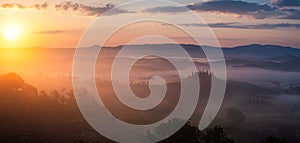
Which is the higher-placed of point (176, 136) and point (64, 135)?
point (176, 136)

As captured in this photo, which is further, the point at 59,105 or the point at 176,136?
the point at 59,105

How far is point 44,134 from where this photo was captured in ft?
468

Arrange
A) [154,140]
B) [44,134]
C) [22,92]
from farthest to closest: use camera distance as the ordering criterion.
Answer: [22,92], [44,134], [154,140]

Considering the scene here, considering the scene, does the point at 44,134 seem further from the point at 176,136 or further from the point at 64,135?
the point at 176,136

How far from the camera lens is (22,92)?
17250 cm

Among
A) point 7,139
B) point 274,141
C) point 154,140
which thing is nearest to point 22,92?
point 7,139

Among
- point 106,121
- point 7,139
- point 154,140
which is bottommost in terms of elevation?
point 106,121

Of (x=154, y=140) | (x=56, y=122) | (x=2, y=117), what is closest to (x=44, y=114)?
(x=56, y=122)

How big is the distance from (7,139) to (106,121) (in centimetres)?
6452

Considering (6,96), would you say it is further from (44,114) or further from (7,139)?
(7,139)

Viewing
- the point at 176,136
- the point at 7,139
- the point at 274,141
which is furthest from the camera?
the point at 7,139

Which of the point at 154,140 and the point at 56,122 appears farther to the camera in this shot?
the point at 56,122

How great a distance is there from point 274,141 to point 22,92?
133 m

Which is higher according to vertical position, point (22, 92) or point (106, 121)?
point (22, 92)
